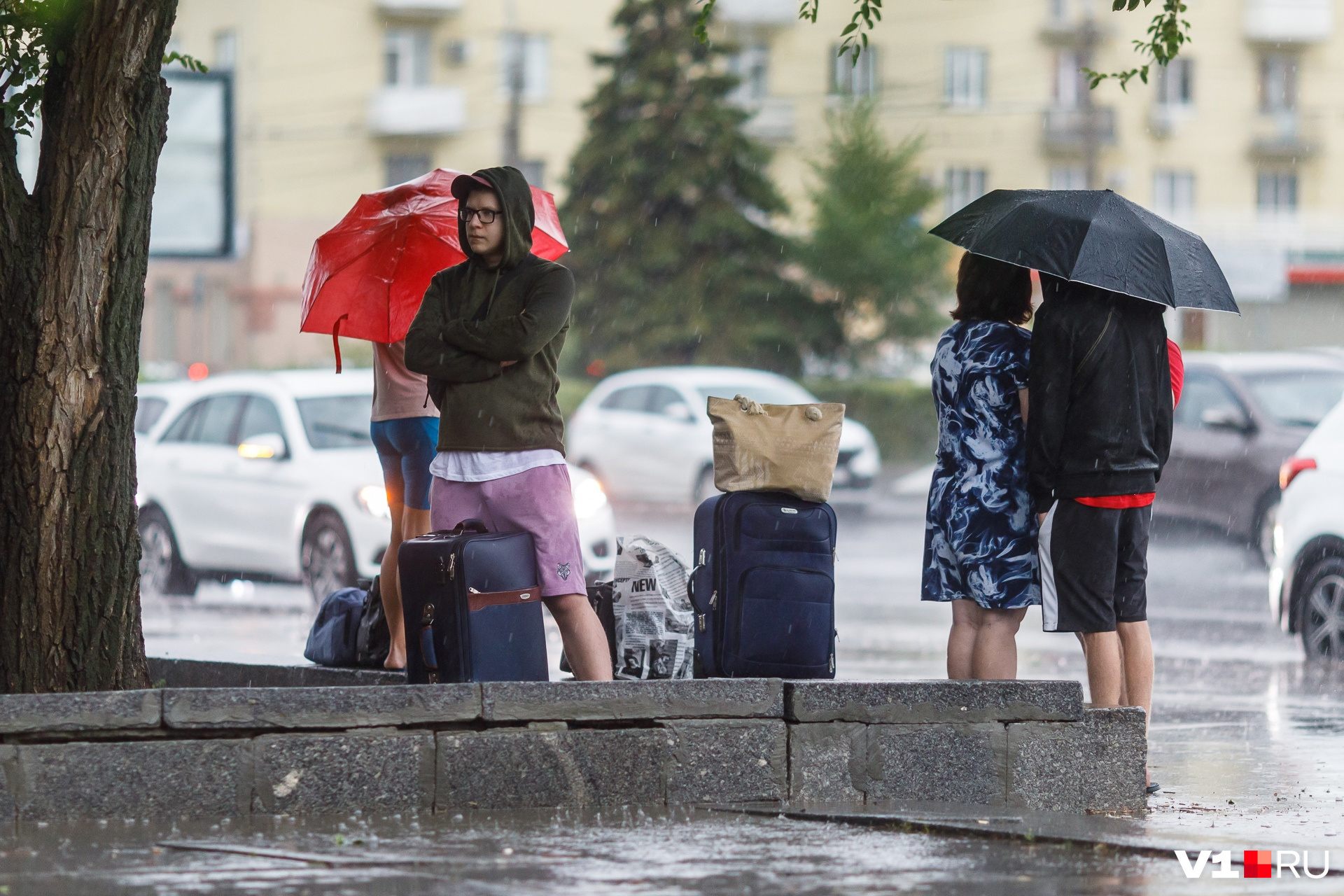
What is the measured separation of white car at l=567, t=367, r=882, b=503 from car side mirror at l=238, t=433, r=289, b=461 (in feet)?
31.9

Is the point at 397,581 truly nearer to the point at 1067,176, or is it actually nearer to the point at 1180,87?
the point at 1067,176

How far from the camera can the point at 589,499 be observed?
1390 centimetres

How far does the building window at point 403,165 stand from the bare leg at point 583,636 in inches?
1772

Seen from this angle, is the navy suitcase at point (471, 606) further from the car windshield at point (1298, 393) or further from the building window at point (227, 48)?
the building window at point (227, 48)

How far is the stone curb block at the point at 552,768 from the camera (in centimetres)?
582

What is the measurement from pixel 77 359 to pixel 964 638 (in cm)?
290

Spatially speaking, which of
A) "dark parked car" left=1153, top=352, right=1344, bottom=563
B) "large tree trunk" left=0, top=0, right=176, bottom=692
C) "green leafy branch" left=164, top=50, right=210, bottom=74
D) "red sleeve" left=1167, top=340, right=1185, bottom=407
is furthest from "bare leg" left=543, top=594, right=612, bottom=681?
"dark parked car" left=1153, top=352, right=1344, bottom=563

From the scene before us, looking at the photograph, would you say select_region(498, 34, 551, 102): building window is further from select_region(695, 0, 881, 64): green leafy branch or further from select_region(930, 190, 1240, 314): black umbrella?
select_region(930, 190, 1240, 314): black umbrella

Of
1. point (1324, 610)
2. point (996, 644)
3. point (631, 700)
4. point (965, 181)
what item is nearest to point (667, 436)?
point (1324, 610)

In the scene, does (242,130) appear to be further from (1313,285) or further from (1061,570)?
(1061,570)

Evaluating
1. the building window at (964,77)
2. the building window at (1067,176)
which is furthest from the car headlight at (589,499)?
the building window at (1067,176)

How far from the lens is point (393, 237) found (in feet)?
23.9

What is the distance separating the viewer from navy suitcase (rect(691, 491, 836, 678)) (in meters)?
6.45

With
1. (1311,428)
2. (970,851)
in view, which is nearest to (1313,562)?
(1311,428)
